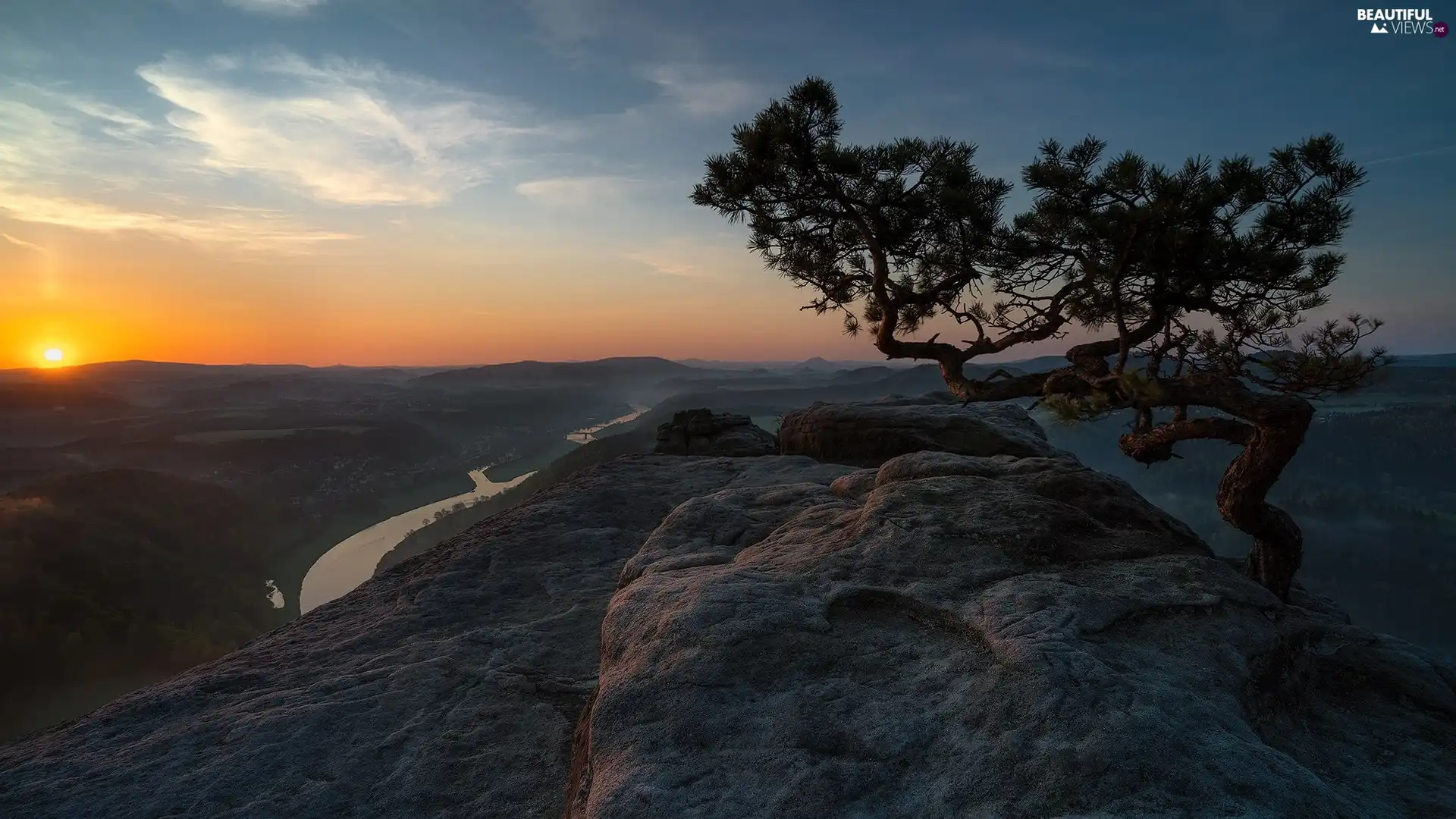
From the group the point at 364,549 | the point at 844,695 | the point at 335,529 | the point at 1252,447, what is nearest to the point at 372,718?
the point at 844,695

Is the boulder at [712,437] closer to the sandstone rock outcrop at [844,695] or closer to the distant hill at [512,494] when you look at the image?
the sandstone rock outcrop at [844,695]

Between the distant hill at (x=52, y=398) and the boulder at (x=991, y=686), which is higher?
the distant hill at (x=52, y=398)

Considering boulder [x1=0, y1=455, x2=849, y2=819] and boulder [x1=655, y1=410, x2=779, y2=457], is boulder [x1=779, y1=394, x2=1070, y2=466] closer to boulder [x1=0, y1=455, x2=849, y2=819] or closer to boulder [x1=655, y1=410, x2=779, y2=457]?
boulder [x1=655, y1=410, x2=779, y2=457]

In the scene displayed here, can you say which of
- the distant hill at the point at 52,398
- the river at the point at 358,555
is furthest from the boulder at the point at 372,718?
the distant hill at the point at 52,398

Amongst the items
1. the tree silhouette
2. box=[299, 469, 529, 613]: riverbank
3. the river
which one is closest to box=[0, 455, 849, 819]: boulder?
the tree silhouette

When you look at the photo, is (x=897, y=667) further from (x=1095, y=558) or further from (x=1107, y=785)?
(x=1095, y=558)

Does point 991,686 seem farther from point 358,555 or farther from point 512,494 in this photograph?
point 512,494
